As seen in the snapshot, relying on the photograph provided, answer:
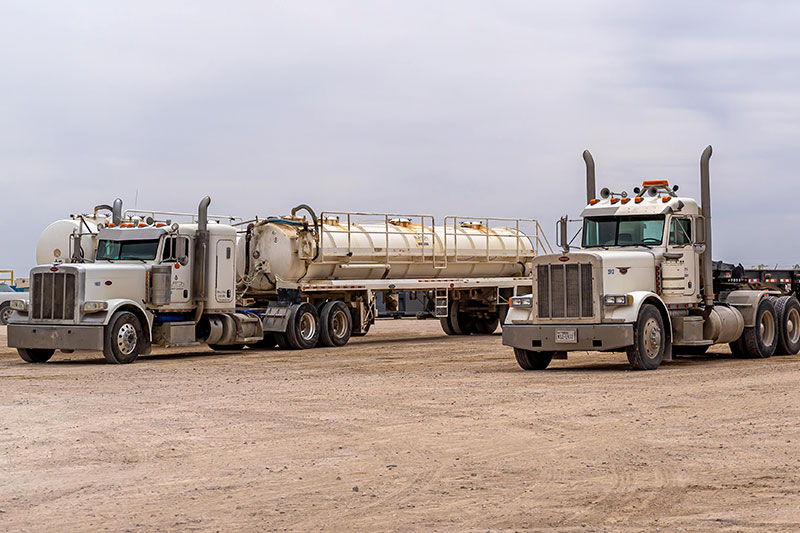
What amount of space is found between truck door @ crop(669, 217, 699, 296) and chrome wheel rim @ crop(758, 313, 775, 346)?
2.90 m

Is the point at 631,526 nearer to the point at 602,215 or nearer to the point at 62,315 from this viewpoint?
the point at 602,215

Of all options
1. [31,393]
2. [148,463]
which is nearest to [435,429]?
[148,463]

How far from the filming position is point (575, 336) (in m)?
18.7

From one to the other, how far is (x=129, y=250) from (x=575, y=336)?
10886 millimetres

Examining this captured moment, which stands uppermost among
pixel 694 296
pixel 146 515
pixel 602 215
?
pixel 602 215

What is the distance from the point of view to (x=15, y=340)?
76.0 ft

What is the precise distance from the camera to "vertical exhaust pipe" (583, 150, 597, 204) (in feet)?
72.5

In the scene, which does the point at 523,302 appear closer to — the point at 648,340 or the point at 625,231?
the point at 648,340

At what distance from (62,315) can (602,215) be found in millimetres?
11055

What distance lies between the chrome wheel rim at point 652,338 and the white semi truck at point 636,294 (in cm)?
2

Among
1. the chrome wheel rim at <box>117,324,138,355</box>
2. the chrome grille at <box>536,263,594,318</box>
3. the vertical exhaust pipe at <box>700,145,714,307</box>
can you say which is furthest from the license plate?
the chrome wheel rim at <box>117,324,138,355</box>

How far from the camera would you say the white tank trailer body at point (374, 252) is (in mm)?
28422

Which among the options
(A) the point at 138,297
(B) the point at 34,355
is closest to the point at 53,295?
(B) the point at 34,355

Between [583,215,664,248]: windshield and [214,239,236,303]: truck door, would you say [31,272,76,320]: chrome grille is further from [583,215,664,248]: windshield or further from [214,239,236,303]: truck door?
[583,215,664,248]: windshield
